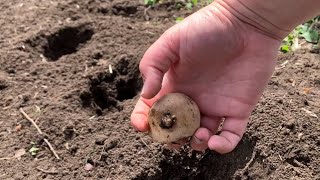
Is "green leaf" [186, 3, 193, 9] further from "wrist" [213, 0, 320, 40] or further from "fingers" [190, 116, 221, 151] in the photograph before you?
"fingers" [190, 116, 221, 151]

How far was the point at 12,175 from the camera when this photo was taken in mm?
2365

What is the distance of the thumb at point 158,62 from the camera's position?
195 centimetres

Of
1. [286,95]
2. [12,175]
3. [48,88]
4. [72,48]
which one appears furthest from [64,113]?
[286,95]

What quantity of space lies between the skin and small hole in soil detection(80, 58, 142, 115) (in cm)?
68

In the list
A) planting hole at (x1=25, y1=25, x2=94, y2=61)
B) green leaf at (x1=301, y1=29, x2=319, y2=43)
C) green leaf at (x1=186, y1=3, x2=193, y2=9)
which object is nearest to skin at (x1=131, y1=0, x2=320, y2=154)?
green leaf at (x1=301, y1=29, x2=319, y2=43)

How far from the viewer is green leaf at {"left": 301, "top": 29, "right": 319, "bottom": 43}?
10.0ft

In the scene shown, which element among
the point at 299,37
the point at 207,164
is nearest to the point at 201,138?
the point at 207,164

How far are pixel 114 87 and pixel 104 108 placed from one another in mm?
133

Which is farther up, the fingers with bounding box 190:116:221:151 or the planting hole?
the fingers with bounding box 190:116:221:151

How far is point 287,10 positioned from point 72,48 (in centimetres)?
157

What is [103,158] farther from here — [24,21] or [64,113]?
[24,21]

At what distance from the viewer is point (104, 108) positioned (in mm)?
2822

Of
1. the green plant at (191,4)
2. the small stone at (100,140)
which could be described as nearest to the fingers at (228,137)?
the small stone at (100,140)

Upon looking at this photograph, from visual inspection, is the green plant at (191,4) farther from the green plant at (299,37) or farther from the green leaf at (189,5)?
the green plant at (299,37)
